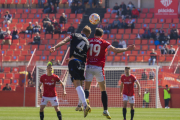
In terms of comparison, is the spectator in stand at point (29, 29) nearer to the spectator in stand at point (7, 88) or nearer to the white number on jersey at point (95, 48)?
the spectator in stand at point (7, 88)

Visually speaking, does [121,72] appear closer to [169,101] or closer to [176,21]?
[169,101]

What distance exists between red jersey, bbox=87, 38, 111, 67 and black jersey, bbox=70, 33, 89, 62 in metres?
0.37

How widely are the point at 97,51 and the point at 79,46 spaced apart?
63 cm

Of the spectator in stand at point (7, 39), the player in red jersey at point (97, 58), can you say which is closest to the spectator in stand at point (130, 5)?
A: the spectator in stand at point (7, 39)

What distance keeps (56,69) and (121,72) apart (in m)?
3.81

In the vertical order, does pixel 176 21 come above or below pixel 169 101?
above

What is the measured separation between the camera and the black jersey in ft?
28.3

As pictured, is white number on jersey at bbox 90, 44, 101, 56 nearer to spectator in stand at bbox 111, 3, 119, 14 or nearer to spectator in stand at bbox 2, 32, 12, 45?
spectator in stand at bbox 2, 32, 12, 45

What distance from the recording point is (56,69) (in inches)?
849

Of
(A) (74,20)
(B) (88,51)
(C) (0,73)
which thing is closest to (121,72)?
(C) (0,73)

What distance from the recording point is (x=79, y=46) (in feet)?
28.3

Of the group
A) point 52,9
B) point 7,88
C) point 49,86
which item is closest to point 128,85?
point 49,86

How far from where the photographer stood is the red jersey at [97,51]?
357 inches

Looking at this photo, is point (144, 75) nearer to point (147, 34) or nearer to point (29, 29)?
point (147, 34)
